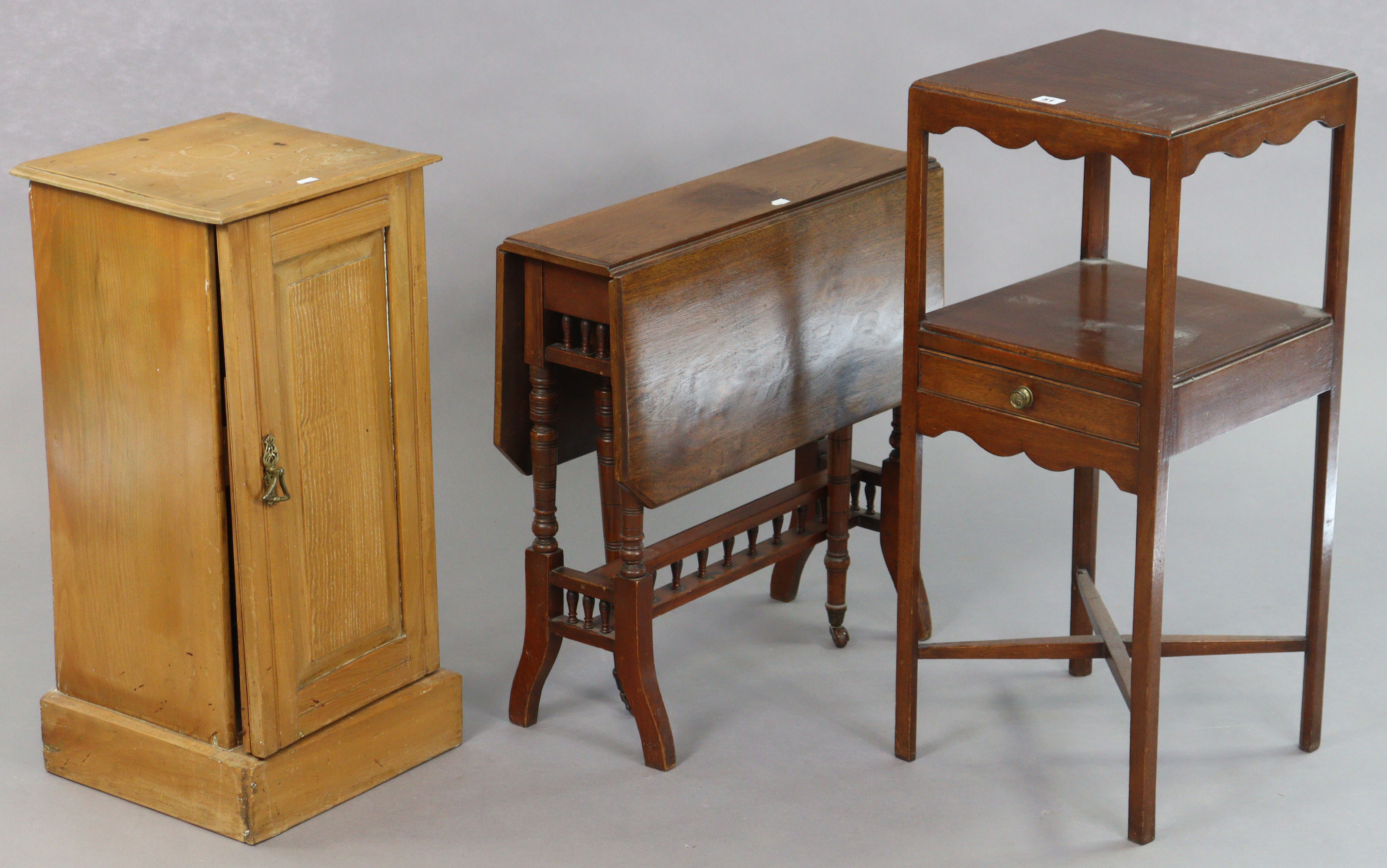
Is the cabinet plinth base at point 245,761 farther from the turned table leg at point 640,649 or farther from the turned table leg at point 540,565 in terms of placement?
the turned table leg at point 640,649

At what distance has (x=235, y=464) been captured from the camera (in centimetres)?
311

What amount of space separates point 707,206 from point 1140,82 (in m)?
0.85

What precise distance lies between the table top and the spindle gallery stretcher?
1.67 ft

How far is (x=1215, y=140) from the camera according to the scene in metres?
2.99

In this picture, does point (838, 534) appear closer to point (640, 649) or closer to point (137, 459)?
point (640, 649)

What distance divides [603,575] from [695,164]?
5.66 ft

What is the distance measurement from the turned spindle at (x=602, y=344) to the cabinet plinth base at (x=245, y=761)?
693 mm

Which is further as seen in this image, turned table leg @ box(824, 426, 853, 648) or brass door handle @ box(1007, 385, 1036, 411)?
turned table leg @ box(824, 426, 853, 648)

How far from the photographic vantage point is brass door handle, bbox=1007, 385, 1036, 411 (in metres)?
3.18

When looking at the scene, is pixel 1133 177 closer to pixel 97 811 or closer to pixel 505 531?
pixel 505 531

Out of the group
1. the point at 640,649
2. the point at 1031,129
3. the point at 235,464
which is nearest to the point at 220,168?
the point at 235,464

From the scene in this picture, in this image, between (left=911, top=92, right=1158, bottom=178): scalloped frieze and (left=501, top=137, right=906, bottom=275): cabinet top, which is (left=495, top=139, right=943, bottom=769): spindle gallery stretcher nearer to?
(left=501, top=137, right=906, bottom=275): cabinet top

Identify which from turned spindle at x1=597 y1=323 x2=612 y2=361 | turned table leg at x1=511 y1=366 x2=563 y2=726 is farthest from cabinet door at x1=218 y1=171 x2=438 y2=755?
turned spindle at x1=597 y1=323 x2=612 y2=361

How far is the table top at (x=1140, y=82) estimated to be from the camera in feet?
9.85
